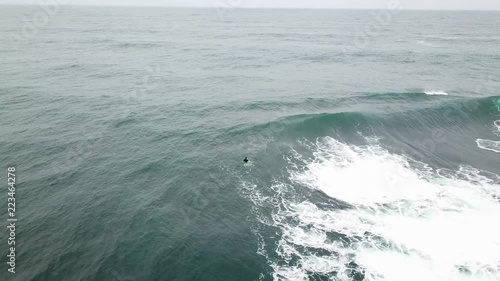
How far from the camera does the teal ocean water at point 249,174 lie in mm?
24797

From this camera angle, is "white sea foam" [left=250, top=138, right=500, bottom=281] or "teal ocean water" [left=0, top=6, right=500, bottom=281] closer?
"white sea foam" [left=250, top=138, right=500, bottom=281]

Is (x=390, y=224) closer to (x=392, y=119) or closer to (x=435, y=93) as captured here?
(x=392, y=119)

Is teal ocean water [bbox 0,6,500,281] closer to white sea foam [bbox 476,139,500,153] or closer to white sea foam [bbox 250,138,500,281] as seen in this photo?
white sea foam [bbox 250,138,500,281]

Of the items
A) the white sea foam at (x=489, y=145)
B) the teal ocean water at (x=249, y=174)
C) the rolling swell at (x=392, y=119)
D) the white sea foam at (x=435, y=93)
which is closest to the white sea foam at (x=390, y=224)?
the teal ocean water at (x=249, y=174)

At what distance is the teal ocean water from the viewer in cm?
2480

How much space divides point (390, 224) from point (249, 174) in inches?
641

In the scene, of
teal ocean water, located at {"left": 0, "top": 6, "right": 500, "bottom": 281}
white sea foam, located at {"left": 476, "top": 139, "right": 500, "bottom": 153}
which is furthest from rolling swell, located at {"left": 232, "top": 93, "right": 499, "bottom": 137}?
white sea foam, located at {"left": 476, "top": 139, "right": 500, "bottom": 153}

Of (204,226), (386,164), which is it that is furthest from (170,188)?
(386,164)

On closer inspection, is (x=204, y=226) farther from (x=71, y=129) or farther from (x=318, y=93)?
(x=318, y=93)

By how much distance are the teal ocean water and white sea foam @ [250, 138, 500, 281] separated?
164mm

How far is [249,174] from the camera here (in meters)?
36.6

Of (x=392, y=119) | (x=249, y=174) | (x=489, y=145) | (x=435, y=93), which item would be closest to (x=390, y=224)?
(x=249, y=174)

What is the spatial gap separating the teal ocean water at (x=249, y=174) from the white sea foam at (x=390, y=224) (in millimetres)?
164

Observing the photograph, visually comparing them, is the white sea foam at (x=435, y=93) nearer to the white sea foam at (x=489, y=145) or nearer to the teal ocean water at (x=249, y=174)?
the teal ocean water at (x=249, y=174)
